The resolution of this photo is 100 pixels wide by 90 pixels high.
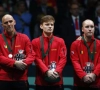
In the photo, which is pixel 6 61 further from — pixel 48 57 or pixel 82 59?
pixel 82 59

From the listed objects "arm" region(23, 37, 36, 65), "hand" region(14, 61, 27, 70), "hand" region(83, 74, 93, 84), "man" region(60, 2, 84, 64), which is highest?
"man" region(60, 2, 84, 64)

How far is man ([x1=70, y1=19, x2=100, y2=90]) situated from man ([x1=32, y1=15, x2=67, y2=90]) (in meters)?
0.26

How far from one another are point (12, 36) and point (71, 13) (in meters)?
3.16

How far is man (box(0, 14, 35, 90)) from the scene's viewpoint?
9.44m

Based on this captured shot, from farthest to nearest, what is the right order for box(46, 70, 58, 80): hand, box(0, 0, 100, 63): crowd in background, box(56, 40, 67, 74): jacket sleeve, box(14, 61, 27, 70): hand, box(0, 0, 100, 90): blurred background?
box(0, 0, 100, 63): crowd in background
box(0, 0, 100, 90): blurred background
box(56, 40, 67, 74): jacket sleeve
box(46, 70, 58, 80): hand
box(14, 61, 27, 70): hand

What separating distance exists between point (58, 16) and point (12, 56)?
12.3ft

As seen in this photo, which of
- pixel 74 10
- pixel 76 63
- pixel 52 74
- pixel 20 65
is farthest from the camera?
pixel 74 10

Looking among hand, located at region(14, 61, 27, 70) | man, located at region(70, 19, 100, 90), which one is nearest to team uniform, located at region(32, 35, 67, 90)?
man, located at region(70, 19, 100, 90)

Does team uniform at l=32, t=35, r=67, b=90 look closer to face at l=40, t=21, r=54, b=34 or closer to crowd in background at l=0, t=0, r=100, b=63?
face at l=40, t=21, r=54, b=34

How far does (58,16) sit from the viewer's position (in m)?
13.0

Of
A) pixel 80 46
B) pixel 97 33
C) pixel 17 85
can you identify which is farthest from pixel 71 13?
pixel 17 85

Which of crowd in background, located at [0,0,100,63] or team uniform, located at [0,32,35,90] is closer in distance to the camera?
team uniform, located at [0,32,35,90]

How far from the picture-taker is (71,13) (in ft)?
40.9

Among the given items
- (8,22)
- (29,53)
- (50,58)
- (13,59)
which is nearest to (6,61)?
(13,59)
